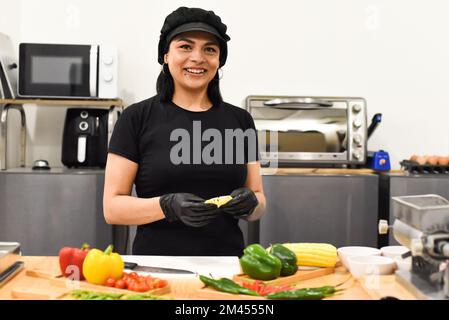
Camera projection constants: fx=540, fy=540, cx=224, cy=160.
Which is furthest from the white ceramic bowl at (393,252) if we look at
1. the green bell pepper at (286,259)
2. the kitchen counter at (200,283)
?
the green bell pepper at (286,259)

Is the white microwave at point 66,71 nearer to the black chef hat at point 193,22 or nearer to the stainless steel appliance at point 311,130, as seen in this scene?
the stainless steel appliance at point 311,130

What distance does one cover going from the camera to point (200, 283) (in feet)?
4.76

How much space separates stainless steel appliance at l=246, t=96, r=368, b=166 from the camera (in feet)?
11.2

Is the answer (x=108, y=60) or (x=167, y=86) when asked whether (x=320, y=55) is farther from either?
(x=167, y=86)

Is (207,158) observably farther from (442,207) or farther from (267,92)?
(267,92)

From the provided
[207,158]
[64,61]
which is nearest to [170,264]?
[207,158]

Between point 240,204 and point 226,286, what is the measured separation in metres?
0.44

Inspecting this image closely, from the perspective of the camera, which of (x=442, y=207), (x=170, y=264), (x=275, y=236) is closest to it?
(x=442, y=207)

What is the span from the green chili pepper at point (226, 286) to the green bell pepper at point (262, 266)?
0.38 ft

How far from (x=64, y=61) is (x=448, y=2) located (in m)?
2.67

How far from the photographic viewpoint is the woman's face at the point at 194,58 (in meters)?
1.91

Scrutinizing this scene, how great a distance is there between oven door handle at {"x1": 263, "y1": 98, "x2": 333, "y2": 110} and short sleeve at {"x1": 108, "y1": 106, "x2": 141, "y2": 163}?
1.53m

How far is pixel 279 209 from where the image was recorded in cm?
326

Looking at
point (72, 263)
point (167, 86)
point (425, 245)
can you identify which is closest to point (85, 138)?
point (167, 86)
